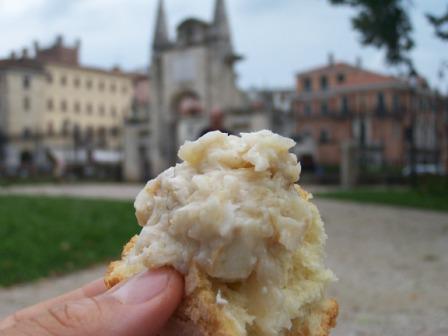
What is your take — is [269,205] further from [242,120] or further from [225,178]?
[242,120]

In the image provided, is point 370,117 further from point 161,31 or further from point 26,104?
point 26,104

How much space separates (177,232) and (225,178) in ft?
0.66

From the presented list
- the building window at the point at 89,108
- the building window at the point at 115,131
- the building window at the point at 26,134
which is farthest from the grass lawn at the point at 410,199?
the building window at the point at 89,108

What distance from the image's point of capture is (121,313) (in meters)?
1.44

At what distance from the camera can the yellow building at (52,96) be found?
66.9 meters

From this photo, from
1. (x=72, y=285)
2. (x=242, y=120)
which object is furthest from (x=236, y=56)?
(x=72, y=285)

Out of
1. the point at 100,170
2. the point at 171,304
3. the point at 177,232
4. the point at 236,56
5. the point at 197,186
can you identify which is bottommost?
the point at 100,170

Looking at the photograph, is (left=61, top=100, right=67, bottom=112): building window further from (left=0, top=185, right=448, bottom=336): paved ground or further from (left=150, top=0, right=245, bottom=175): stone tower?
(left=0, top=185, right=448, bottom=336): paved ground

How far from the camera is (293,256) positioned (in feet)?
5.53

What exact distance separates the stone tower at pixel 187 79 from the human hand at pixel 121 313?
29.0 m

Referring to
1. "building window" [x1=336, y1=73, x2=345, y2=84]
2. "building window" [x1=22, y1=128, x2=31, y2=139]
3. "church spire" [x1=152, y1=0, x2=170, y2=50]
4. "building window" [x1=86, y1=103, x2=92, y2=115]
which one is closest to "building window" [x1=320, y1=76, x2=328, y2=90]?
"building window" [x1=336, y1=73, x2=345, y2=84]

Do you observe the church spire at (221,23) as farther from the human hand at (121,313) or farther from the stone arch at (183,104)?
the human hand at (121,313)

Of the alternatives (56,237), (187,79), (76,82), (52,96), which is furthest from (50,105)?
(56,237)

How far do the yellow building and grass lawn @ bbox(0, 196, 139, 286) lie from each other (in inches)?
1649
